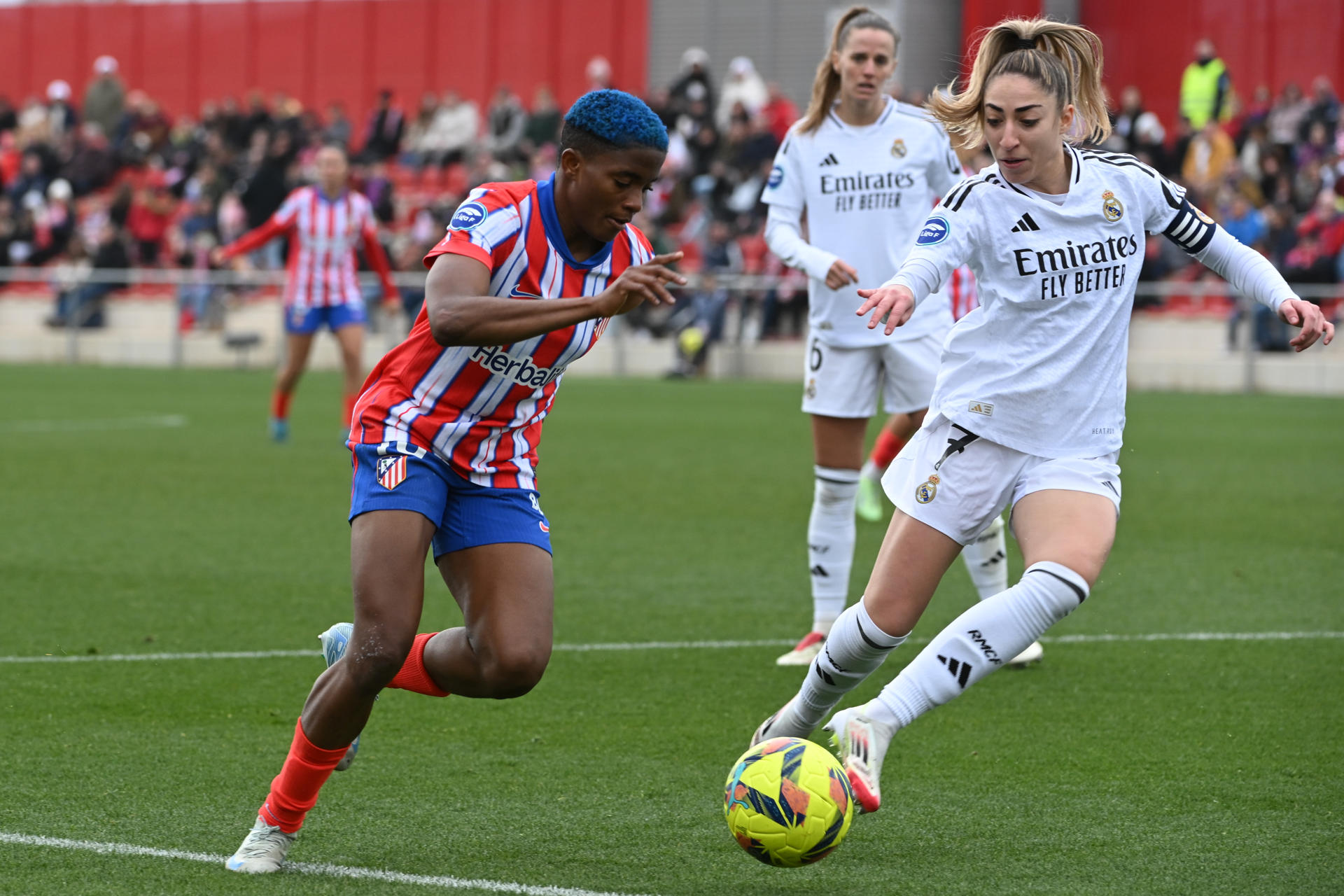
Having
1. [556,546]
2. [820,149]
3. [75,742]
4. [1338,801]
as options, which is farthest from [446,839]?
[556,546]

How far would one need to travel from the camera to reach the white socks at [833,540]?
23.8ft

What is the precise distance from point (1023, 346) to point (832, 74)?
9.87 feet

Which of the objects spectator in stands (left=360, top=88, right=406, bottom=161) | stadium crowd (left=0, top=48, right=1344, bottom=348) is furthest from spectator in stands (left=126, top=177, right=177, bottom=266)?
spectator in stands (left=360, top=88, right=406, bottom=161)

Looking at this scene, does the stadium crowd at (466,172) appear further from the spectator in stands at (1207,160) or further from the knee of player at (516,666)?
the knee of player at (516,666)

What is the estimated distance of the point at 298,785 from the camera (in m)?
4.43

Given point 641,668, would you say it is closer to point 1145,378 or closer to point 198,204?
point 1145,378

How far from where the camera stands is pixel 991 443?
4.71 metres

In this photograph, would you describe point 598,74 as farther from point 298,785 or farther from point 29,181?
point 298,785

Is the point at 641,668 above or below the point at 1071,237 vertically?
below

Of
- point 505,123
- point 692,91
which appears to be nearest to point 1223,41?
point 692,91

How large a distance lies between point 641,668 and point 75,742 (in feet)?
7.31

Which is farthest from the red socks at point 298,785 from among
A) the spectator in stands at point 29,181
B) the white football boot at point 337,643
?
the spectator in stands at point 29,181

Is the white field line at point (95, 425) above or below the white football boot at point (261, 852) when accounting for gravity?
below

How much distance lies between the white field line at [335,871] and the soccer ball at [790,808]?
1.21ft
